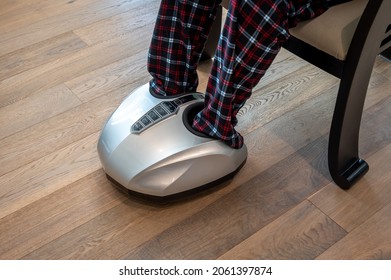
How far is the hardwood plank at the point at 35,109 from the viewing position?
4.50 feet

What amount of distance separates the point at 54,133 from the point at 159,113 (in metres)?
0.36

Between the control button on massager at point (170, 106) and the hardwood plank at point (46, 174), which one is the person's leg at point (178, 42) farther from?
the hardwood plank at point (46, 174)

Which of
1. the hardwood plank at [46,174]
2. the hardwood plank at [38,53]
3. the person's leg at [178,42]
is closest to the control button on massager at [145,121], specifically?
the person's leg at [178,42]

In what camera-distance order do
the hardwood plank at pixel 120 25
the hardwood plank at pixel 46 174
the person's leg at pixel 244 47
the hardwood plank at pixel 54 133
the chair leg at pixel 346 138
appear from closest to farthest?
the person's leg at pixel 244 47 → the chair leg at pixel 346 138 → the hardwood plank at pixel 46 174 → the hardwood plank at pixel 54 133 → the hardwood plank at pixel 120 25

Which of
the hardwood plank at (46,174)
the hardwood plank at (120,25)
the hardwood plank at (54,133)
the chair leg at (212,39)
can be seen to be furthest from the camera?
the hardwood plank at (120,25)

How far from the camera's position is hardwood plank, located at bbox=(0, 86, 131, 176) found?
50.4 inches

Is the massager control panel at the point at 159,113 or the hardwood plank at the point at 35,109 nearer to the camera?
the massager control panel at the point at 159,113

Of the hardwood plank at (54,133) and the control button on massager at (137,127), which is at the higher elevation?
the control button on massager at (137,127)

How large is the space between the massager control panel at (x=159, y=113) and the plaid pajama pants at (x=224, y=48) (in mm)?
41

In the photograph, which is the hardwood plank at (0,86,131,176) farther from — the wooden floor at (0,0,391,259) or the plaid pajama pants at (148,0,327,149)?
the plaid pajama pants at (148,0,327,149)

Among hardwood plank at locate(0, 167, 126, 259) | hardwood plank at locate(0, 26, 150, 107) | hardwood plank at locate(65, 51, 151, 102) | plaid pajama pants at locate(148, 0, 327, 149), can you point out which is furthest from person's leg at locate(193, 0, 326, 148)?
hardwood plank at locate(0, 26, 150, 107)

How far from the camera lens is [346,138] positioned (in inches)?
45.1
